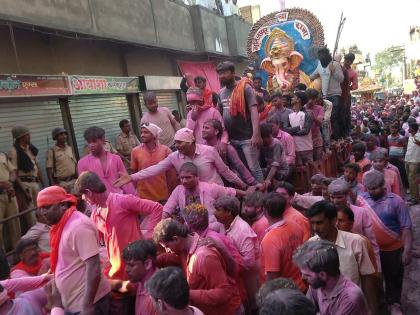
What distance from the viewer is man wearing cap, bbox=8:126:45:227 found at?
22.2 feet

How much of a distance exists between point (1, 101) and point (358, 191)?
5967mm

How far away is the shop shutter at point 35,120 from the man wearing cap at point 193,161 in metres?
4.10

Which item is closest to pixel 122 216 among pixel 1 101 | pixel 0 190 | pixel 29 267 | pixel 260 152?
pixel 29 267

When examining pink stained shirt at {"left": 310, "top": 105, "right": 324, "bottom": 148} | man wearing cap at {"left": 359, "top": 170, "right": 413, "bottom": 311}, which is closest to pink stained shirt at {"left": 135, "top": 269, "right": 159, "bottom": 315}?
man wearing cap at {"left": 359, "top": 170, "right": 413, "bottom": 311}

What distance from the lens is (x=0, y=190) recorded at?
246 inches

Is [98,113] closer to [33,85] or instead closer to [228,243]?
[33,85]

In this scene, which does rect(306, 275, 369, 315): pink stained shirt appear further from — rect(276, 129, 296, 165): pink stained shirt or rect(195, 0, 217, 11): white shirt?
rect(195, 0, 217, 11): white shirt

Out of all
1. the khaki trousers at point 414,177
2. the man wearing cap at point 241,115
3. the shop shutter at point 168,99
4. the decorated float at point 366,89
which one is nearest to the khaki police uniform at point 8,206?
the man wearing cap at point 241,115

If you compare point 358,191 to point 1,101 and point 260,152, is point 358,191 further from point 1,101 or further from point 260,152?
point 1,101

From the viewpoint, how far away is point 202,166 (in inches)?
183

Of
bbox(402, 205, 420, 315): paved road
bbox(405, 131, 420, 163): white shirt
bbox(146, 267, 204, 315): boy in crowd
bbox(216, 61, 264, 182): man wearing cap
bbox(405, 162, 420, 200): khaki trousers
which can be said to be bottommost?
bbox(402, 205, 420, 315): paved road

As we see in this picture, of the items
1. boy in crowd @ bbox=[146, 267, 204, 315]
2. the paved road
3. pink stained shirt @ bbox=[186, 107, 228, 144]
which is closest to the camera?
boy in crowd @ bbox=[146, 267, 204, 315]

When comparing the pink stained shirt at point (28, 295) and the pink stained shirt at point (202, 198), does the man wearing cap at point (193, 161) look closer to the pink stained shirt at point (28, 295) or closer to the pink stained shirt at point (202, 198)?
the pink stained shirt at point (202, 198)

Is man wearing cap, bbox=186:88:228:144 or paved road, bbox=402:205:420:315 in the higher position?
man wearing cap, bbox=186:88:228:144
